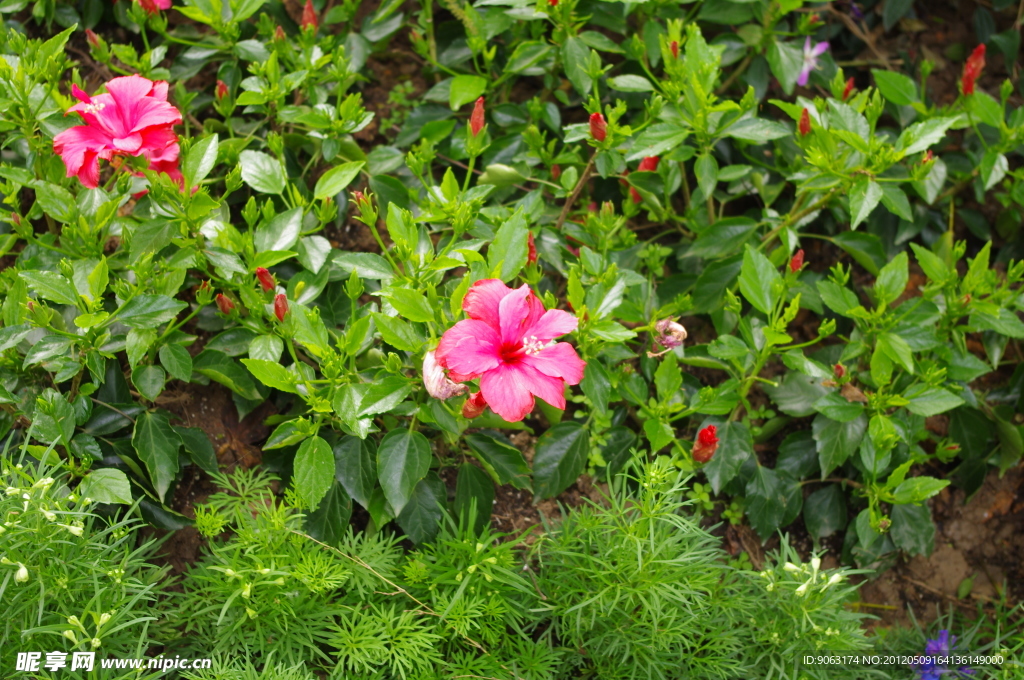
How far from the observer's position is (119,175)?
2.11m

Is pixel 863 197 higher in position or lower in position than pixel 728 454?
higher

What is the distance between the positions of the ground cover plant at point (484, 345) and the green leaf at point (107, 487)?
0.01 meters

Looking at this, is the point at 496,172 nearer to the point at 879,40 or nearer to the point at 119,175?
the point at 119,175

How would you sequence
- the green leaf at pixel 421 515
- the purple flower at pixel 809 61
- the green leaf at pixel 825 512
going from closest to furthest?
1. the green leaf at pixel 421 515
2. the green leaf at pixel 825 512
3. the purple flower at pixel 809 61

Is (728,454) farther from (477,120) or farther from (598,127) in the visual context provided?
(477,120)

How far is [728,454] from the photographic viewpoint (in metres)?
2.11

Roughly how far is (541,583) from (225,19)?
70.6 inches

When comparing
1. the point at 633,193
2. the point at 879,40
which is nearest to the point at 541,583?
the point at 633,193

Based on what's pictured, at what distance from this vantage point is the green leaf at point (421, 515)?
191cm

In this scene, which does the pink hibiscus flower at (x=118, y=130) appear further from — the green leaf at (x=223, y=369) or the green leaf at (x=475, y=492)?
the green leaf at (x=475, y=492)

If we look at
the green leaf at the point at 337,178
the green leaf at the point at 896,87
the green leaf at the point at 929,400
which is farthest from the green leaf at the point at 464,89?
the green leaf at the point at 929,400

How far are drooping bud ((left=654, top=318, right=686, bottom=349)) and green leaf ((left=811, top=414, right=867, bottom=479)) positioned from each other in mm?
602

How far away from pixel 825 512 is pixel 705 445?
0.61m

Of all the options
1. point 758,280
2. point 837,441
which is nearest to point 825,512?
point 837,441
